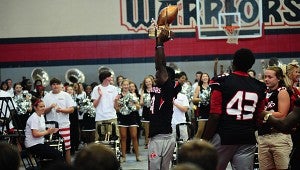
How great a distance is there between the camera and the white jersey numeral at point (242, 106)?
22.4 ft

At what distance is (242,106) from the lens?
6867 millimetres

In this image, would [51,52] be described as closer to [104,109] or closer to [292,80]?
[104,109]

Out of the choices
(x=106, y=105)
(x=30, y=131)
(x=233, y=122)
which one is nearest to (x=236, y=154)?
(x=233, y=122)

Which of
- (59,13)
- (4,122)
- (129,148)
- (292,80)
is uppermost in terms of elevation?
(59,13)

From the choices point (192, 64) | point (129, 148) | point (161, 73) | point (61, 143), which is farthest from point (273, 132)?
point (192, 64)

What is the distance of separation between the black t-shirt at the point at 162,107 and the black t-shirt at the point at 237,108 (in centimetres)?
147

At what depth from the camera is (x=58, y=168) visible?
3533 millimetres

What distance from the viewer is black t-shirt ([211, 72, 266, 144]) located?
6.84 metres

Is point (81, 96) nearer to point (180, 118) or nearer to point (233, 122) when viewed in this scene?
point (180, 118)

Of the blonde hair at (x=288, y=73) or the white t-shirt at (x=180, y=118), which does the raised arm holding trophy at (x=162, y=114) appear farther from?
the white t-shirt at (x=180, y=118)

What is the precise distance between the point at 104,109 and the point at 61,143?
1.31 metres

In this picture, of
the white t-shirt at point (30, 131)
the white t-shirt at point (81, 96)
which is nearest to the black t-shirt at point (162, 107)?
the white t-shirt at point (30, 131)

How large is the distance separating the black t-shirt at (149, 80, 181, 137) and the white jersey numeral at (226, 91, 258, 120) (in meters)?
1.55

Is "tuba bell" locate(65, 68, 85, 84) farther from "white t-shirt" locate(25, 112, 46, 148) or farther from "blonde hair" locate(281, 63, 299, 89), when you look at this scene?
"blonde hair" locate(281, 63, 299, 89)
